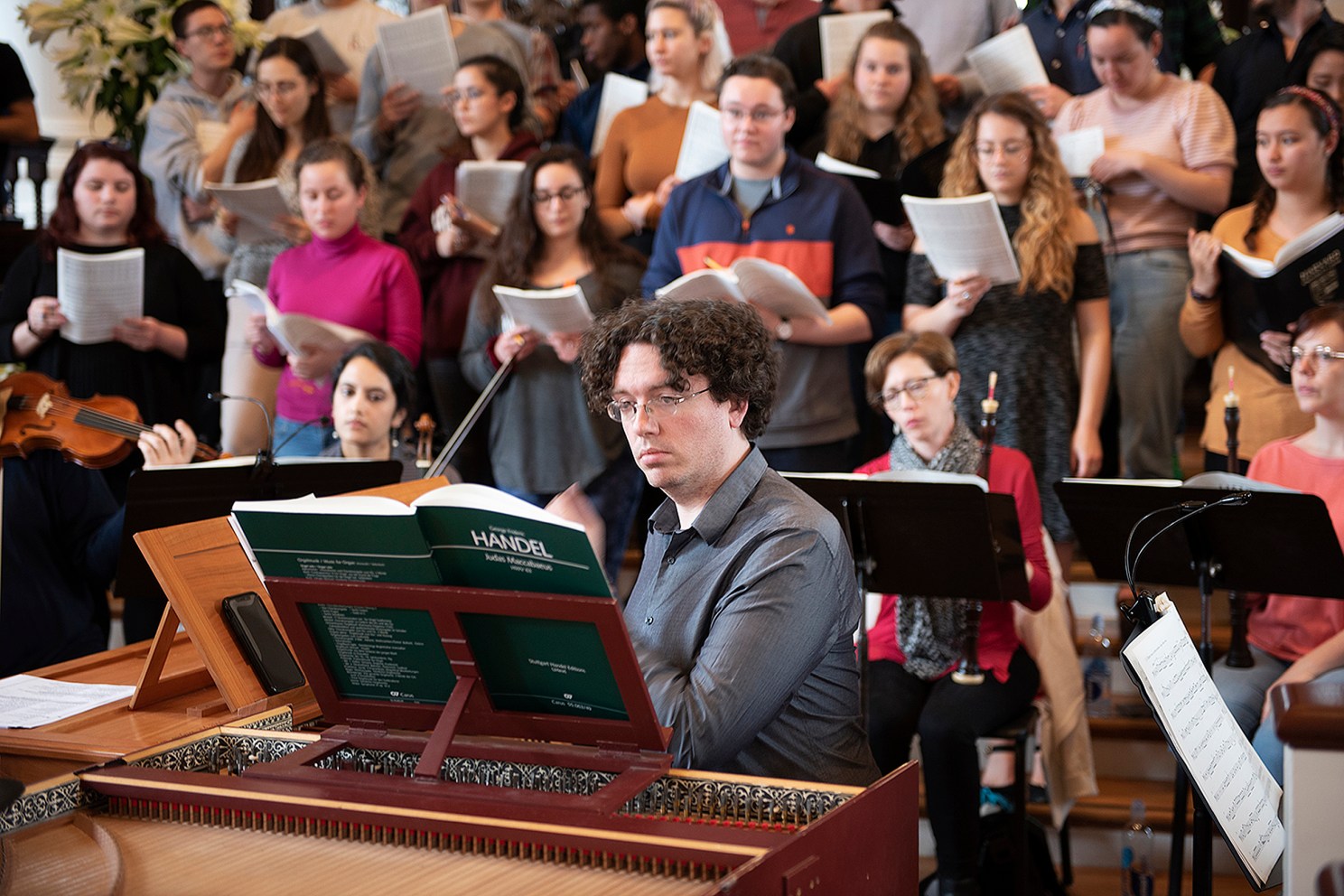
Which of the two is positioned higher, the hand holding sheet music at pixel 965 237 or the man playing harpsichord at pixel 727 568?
the hand holding sheet music at pixel 965 237

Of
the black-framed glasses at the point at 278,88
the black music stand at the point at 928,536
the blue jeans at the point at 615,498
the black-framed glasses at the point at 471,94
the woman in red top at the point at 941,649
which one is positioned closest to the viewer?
the black music stand at the point at 928,536

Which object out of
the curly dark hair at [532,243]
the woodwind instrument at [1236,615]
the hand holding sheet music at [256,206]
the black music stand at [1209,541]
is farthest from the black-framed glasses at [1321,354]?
the hand holding sheet music at [256,206]

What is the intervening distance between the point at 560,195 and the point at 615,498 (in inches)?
39.0

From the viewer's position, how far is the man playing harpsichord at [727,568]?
6.83ft

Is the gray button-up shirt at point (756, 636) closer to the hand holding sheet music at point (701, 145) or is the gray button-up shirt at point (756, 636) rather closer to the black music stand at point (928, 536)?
the black music stand at point (928, 536)

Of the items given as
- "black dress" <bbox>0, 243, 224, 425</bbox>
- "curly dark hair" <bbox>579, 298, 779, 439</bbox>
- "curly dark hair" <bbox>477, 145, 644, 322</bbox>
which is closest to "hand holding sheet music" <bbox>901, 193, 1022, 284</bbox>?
"curly dark hair" <bbox>477, 145, 644, 322</bbox>

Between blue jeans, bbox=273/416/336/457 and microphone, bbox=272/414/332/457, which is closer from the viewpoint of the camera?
microphone, bbox=272/414/332/457

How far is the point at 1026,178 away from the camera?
166 inches

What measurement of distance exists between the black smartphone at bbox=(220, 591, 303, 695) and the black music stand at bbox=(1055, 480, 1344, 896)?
1751 mm

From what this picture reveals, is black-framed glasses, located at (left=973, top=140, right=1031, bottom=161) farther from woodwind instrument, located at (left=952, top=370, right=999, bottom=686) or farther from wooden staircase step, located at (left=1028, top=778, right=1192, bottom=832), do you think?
wooden staircase step, located at (left=1028, top=778, right=1192, bottom=832)

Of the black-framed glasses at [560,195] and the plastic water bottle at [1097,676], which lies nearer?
the plastic water bottle at [1097,676]

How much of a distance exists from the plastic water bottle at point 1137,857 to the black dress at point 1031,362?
34.5 inches

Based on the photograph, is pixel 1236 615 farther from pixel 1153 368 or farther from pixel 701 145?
pixel 701 145

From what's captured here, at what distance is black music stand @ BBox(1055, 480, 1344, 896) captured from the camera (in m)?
2.99
